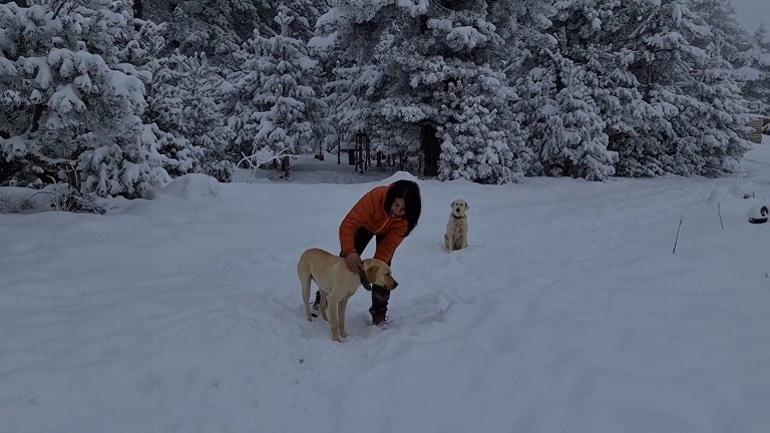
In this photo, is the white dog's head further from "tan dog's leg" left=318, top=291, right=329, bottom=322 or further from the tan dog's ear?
the tan dog's ear

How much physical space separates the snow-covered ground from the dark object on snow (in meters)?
0.26

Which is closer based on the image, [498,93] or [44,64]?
[44,64]

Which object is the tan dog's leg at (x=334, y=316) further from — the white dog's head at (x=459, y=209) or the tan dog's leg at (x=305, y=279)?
the white dog's head at (x=459, y=209)

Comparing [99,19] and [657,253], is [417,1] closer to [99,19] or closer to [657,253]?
[99,19]

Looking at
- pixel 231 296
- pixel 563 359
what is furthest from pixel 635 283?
pixel 231 296

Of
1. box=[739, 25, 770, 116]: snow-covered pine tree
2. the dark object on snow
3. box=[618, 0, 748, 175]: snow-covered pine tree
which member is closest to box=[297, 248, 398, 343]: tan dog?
the dark object on snow

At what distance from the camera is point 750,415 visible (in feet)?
9.02

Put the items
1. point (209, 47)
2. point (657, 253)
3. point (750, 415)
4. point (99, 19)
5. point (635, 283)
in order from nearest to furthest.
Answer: point (750, 415)
point (635, 283)
point (657, 253)
point (99, 19)
point (209, 47)

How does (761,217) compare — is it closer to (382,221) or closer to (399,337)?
(382,221)

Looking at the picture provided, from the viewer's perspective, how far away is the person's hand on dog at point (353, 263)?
4.32 metres

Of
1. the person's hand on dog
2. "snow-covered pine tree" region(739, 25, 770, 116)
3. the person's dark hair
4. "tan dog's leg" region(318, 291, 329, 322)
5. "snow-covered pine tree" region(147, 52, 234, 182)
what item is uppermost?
"snow-covered pine tree" region(739, 25, 770, 116)

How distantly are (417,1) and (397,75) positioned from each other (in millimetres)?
2379

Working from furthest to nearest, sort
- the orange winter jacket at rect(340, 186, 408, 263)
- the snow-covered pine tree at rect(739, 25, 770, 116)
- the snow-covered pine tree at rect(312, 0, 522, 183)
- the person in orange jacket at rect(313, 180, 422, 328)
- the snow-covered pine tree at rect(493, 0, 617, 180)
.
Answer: the snow-covered pine tree at rect(739, 25, 770, 116)
the snow-covered pine tree at rect(493, 0, 617, 180)
the snow-covered pine tree at rect(312, 0, 522, 183)
the orange winter jacket at rect(340, 186, 408, 263)
the person in orange jacket at rect(313, 180, 422, 328)

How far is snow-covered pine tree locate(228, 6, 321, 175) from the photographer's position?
66.9 ft
